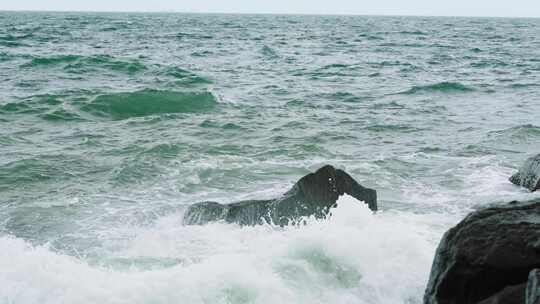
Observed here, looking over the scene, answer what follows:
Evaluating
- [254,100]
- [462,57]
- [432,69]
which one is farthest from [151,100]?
[462,57]

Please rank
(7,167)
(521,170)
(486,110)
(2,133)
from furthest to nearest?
(486,110), (2,133), (7,167), (521,170)

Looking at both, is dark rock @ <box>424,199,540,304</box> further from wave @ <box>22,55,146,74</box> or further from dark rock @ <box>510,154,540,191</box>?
wave @ <box>22,55,146,74</box>

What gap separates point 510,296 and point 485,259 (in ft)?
1.14

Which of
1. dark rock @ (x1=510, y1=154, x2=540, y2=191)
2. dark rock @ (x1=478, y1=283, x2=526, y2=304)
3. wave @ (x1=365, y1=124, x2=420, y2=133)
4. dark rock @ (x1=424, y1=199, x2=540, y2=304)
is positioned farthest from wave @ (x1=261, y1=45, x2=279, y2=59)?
dark rock @ (x1=478, y1=283, x2=526, y2=304)

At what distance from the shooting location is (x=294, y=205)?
7406mm

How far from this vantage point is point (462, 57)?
32.0 m

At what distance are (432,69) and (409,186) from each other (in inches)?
697

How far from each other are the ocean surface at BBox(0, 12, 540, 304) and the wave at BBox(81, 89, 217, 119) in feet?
0.27

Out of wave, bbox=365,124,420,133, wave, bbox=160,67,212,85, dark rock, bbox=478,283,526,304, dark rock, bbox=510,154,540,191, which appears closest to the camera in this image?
dark rock, bbox=478,283,526,304

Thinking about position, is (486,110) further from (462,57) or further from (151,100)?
(462,57)

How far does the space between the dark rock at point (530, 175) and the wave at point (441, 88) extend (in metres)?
10.4

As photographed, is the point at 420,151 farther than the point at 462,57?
No

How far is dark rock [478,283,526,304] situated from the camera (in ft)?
14.6

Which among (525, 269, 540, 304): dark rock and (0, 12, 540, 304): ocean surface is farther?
(0, 12, 540, 304): ocean surface
